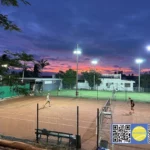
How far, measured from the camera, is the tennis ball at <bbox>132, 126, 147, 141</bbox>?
330 inches

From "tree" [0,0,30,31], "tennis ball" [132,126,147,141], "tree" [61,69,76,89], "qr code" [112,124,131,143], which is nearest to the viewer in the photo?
"tree" [0,0,30,31]

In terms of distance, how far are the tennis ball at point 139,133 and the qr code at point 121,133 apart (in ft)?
0.63

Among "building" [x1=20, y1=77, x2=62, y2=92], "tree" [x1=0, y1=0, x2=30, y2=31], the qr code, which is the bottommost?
the qr code

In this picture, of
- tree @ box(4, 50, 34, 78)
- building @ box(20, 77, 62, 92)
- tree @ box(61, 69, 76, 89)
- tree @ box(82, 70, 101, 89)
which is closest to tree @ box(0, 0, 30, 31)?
tree @ box(4, 50, 34, 78)

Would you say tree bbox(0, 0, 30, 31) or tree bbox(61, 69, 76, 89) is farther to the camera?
tree bbox(61, 69, 76, 89)

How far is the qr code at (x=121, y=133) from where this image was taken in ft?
28.2

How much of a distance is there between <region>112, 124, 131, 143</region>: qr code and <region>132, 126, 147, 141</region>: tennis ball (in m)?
0.19

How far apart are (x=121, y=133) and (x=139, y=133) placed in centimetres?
72

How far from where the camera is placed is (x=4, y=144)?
289cm

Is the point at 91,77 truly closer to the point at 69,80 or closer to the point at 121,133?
the point at 69,80

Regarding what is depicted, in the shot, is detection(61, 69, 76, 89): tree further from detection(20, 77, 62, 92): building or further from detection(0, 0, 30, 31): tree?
detection(0, 0, 30, 31): tree

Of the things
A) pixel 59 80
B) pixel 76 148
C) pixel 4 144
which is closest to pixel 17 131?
pixel 76 148

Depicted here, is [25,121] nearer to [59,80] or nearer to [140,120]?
[140,120]

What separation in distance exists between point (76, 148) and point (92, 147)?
1.04 meters
